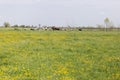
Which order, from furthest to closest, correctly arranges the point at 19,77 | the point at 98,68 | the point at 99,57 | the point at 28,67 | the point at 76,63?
the point at 99,57 < the point at 76,63 < the point at 98,68 < the point at 28,67 < the point at 19,77

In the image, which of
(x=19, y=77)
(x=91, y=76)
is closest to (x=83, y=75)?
(x=91, y=76)

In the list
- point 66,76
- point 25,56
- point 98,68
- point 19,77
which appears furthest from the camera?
point 25,56

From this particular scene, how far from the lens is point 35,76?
55.9ft

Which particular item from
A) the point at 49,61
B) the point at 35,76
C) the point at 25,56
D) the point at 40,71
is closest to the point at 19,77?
the point at 35,76

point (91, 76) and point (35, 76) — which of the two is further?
point (91, 76)

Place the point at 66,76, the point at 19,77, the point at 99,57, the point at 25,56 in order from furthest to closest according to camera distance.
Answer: the point at 99,57 < the point at 25,56 < the point at 66,76 < the point at 19,77

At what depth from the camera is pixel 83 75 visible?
18297 mm

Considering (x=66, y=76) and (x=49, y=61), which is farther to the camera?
(x=49, y=61)

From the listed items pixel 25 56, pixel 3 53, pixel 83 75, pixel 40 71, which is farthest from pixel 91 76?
pixel 3 53

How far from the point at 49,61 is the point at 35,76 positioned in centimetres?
546

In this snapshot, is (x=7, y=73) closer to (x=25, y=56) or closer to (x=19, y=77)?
(x=19, y=77)

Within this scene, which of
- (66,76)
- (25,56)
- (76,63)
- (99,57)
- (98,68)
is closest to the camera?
(66,76)

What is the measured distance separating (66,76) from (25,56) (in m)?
7.57

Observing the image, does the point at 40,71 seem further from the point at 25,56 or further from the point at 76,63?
the point at 25,56
